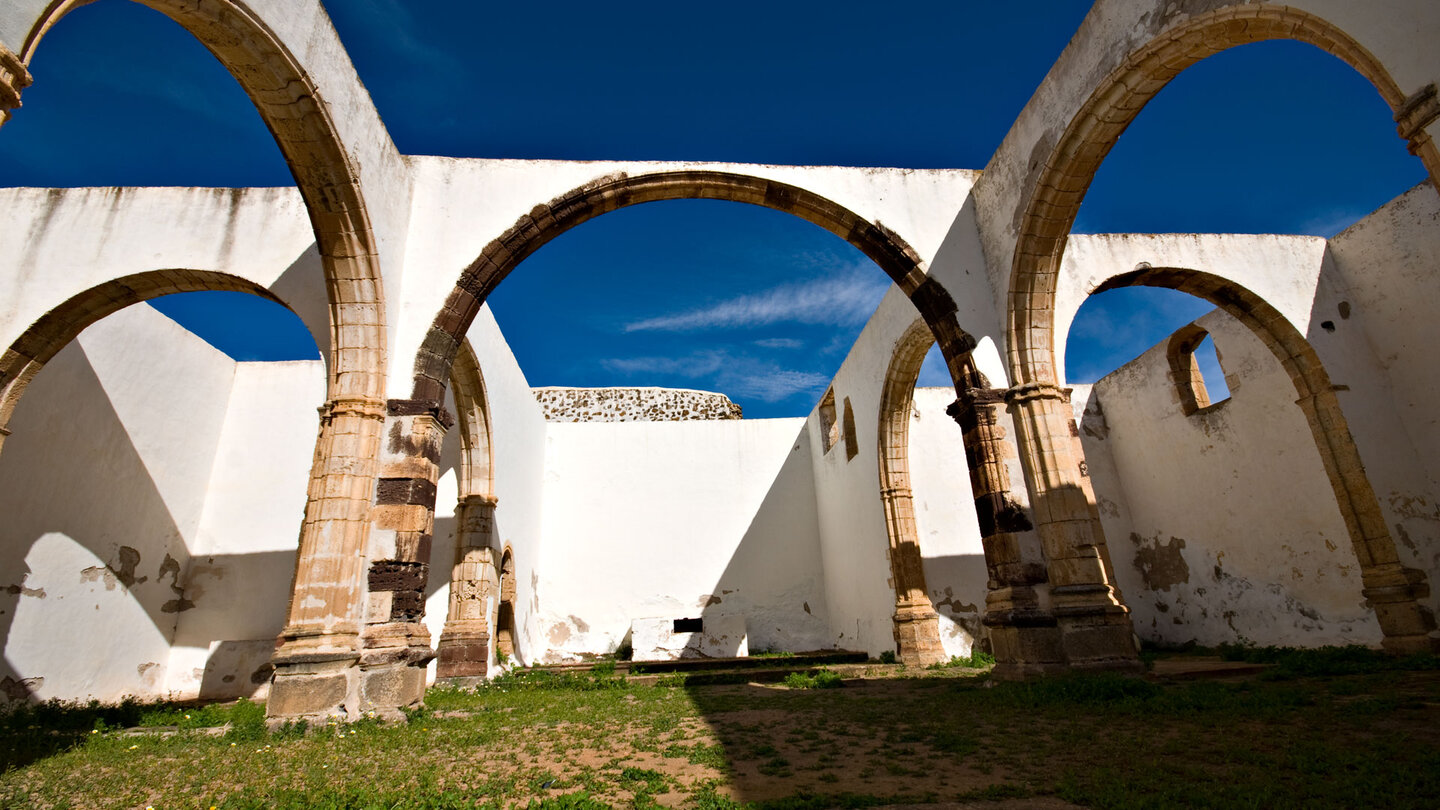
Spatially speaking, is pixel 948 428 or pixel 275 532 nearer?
pixel 275 532

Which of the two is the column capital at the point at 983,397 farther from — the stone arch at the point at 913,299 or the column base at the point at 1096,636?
the column base at the point at 1096,636

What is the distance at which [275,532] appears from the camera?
935 cm

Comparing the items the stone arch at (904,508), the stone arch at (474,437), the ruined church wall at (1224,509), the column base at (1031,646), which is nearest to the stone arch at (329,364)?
the stone arch at (474,437)

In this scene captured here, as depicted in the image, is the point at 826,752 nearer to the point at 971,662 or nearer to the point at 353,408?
the point at 353,408

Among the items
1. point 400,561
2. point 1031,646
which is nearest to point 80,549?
point 400,561

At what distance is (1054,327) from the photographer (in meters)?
6.66

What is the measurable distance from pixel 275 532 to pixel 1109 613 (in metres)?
10.2

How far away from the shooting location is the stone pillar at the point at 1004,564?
557 cm

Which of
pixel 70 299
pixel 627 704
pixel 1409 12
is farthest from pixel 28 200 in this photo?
pixel 1409 12

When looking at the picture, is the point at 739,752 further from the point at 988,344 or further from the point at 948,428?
the point at 948,428

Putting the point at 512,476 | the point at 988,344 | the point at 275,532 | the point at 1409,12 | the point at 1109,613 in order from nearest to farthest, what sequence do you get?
the point at 1409,12 < the point at 1109,613 < the point at 988,344 < the point at 275,532 < the point at 512,476

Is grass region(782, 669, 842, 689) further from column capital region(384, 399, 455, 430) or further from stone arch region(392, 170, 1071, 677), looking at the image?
column capital region(384, 399, 455, 430)

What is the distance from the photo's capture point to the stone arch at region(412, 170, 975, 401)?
6414 mm

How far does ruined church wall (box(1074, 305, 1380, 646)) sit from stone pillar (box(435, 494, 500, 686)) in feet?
33.9
